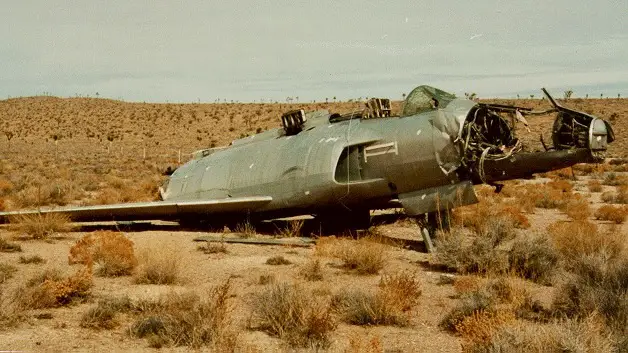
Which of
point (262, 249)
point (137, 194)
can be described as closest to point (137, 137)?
point (137, 194)

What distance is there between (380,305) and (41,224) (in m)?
9.40

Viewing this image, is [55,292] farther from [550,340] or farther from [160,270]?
[550,340]

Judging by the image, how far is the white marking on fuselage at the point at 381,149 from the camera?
1148cm

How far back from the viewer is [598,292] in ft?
22.5

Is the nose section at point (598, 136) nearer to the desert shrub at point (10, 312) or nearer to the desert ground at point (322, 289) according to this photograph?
the desert ground at point (322, 289)

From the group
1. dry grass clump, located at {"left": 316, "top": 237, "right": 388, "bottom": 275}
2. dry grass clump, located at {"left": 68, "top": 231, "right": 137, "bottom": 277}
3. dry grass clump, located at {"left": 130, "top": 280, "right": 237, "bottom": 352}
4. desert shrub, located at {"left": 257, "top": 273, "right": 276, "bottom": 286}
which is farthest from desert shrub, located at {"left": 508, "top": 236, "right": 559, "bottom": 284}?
dry grass clump, located at {"left": 68, "top": 231, "right": 137, "bottom": 277}

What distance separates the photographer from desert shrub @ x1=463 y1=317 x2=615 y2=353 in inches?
186

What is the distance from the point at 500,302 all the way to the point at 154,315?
4358mm

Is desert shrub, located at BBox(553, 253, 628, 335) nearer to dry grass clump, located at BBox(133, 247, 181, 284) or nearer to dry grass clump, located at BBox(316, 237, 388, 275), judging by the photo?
dry grass clump, located at BBox(316, 237, 388, 275)

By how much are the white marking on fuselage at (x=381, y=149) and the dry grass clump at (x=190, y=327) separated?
561cm

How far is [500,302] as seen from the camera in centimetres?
757

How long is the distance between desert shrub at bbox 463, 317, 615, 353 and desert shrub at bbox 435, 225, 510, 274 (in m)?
4.04

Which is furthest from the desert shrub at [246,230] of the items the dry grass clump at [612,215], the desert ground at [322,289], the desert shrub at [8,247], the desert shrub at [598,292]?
the dry grass clump at [612,215]

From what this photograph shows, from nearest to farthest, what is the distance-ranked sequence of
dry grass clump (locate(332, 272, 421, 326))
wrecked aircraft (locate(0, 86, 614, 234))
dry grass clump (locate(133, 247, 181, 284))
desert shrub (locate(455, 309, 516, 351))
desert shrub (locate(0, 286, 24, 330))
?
desert shrub (locate(455, 309, 516, 351))
desert shrub (locate(0, 286, 24, 330))
dry grass clump (locate(332, 272, 421, 326))
dry grass clump (locate(133, 247, 181, 284))
wrecked aircraft (locate(0, 86, 614, 234))
